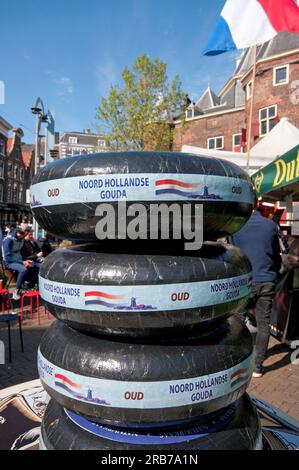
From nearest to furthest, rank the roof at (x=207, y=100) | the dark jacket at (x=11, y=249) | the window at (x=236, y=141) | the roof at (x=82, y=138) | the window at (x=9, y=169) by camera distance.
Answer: the dark jacket at (x=11, y=249) → the window at (x=236, y=141) → the roof at (x=207, y=100) → the window at (x=9, y=169) → the roof at (x=82, y=138)

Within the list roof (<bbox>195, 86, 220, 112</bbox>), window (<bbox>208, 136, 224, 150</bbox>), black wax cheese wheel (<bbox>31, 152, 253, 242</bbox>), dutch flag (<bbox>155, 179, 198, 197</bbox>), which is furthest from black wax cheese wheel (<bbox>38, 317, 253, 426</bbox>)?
roof (<bbox>195, 86, 220, 112</bbox>)

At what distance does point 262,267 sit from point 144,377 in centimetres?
295

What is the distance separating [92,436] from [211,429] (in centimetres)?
51

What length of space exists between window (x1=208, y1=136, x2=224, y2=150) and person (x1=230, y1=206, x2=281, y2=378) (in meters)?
25.3

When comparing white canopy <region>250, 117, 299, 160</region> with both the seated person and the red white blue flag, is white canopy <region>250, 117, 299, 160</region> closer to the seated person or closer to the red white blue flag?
the red white blue flag

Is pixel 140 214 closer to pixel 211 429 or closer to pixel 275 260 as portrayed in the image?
pixel 211 429

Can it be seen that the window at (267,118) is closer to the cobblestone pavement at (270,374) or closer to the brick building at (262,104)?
the brick building at (262,104)

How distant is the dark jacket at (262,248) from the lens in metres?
3.77

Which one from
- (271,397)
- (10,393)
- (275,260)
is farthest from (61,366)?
(275,260)

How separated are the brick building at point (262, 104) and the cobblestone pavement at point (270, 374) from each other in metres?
17.8

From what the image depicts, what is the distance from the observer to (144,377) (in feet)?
3.90

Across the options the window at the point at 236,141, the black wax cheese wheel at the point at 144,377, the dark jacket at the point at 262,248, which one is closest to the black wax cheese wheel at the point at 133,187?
the black wax cheese wheel at the point at 144,377

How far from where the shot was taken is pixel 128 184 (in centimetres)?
118

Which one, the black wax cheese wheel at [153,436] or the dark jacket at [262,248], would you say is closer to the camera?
the black wax cheese wheel at [153,436]
